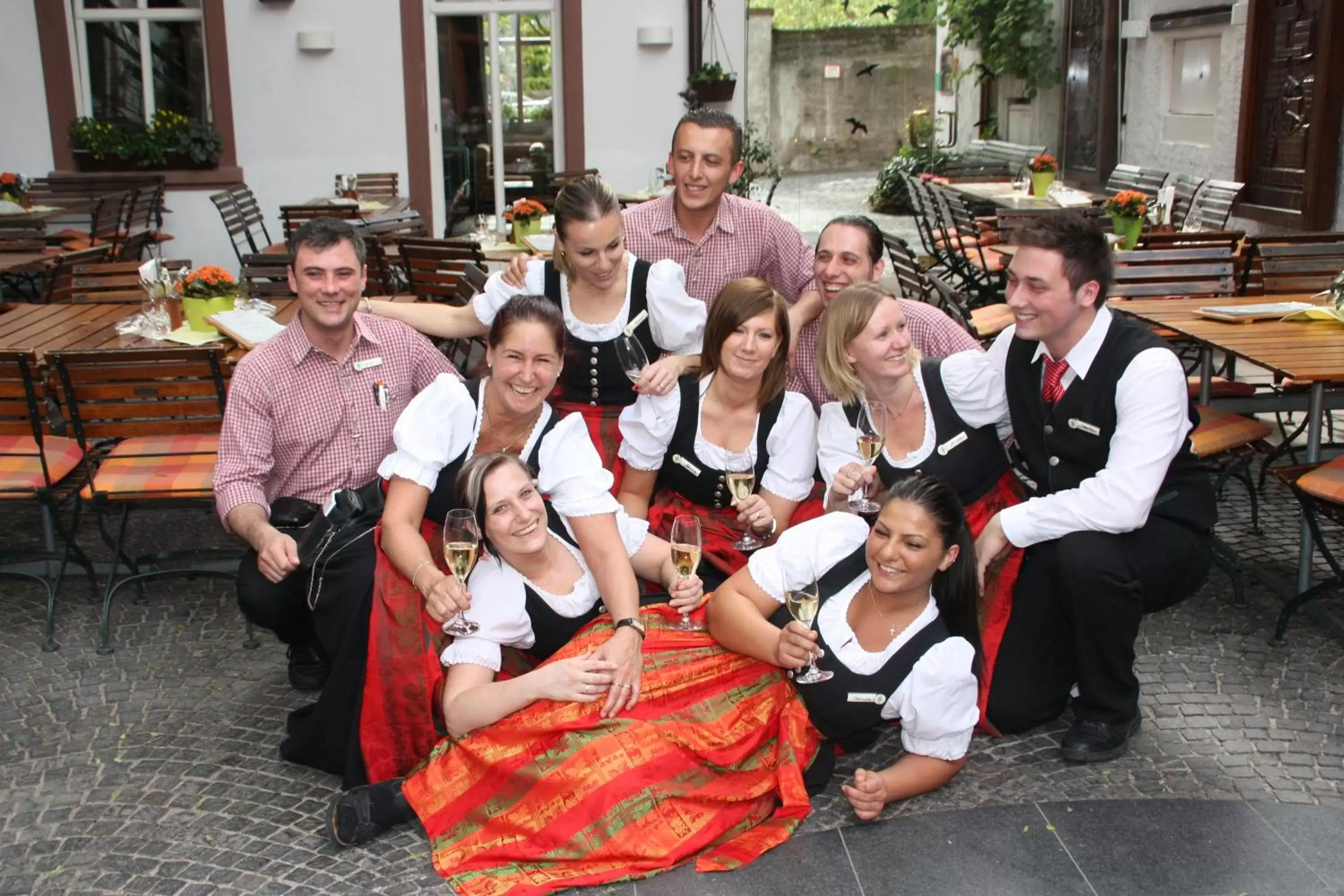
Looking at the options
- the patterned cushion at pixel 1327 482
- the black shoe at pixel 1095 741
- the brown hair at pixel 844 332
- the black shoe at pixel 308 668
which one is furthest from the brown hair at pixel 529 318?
the patterned cushion at pixel 1327 482

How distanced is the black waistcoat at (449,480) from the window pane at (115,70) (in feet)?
30.4

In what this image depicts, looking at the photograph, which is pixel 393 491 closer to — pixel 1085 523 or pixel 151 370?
pixel 151 370

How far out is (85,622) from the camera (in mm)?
4719

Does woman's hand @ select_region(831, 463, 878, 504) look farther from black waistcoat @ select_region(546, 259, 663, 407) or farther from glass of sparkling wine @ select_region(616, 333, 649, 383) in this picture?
black waistcoat @ select_region(546, 259, 663, 407)

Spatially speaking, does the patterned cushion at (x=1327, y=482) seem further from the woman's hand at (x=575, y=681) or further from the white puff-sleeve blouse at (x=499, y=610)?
the woman's hand at (x=575, y=681)

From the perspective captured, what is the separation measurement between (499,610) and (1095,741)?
65.0 inches

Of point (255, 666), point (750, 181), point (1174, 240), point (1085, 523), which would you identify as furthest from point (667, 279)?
point (750, 181)

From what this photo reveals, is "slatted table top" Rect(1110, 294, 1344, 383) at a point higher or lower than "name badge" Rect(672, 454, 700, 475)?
higher

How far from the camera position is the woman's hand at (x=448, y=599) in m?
3.27

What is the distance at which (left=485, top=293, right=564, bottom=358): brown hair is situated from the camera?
11.7ft

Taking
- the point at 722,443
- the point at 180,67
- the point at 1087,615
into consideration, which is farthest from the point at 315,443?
the point at 180,67

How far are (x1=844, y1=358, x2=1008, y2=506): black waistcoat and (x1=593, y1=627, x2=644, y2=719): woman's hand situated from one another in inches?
38.1

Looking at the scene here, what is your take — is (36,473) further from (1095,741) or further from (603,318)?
(1095,741)

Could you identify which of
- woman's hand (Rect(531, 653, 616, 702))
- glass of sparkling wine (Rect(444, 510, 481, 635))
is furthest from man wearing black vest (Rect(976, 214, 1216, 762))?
glass of sparkling wine (Rect(444, 510, 481, 635))
